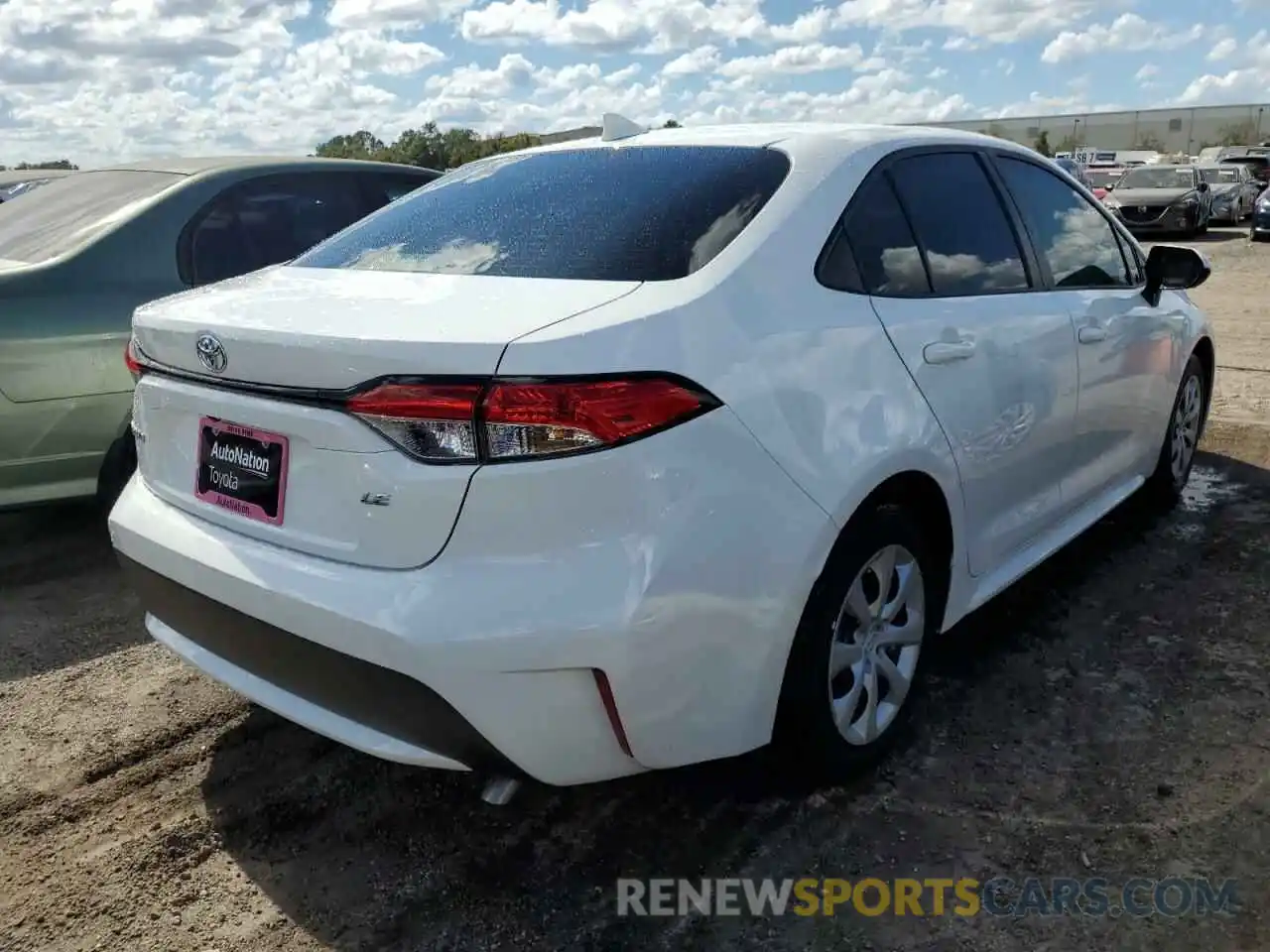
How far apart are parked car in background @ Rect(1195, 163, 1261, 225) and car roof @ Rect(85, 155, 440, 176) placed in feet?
73.9

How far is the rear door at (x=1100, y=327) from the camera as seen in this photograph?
353cm

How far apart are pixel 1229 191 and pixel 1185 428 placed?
74.6ft

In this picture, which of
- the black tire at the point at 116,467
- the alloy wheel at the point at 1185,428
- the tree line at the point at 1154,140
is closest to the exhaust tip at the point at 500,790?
the black tire at the point at 116,467

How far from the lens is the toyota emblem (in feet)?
7.43

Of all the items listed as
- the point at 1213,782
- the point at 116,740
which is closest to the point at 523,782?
the point at 116,740

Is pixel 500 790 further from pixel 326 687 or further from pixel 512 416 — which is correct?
pixel 512 416

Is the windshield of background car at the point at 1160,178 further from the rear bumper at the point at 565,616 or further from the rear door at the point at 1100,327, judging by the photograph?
the rear bumper at the point at 565,616

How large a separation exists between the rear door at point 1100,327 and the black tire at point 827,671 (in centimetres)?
119

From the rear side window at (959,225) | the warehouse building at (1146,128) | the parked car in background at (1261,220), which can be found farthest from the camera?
the warehouse building at (1146,128)

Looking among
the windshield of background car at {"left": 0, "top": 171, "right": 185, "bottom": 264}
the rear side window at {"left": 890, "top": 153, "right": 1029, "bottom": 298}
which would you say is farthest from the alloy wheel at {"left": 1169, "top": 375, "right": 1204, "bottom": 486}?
the windshield of background car at {"left": 0, "top": 171, "right": 185, "bottom": 264}

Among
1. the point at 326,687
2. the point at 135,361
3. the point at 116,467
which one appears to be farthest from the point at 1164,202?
the point at 326,687

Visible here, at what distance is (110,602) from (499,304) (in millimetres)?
2621

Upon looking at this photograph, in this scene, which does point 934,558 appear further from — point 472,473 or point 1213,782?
point 472,473

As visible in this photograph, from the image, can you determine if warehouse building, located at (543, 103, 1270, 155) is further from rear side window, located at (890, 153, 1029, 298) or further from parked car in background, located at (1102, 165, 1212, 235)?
rear side window, located at (890, 153, 1029, 298)
